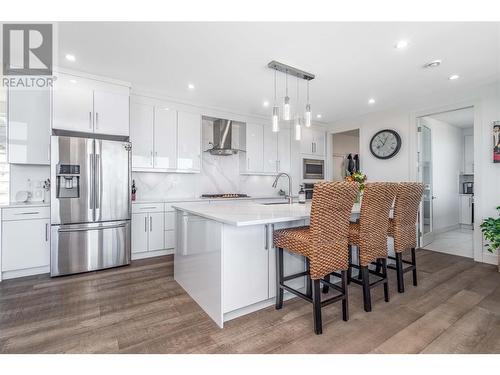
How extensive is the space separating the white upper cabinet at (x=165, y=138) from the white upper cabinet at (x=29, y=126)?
1.35m

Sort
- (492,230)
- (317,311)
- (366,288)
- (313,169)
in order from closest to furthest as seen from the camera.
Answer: (317,311) < (366,288) < (492,230) < (313,169)

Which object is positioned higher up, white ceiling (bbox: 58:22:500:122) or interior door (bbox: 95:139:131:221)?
white ceiling (bbox: 58:22:500:122)

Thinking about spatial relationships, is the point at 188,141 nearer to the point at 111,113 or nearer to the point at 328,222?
the point at 111,113

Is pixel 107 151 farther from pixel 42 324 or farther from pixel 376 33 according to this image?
pixel 376 33

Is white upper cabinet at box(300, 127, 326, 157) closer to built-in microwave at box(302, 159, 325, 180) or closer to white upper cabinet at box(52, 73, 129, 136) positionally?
built-in microwave at box(302, 159, 325, 180)

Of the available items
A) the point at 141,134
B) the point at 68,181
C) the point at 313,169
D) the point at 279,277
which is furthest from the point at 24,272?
the point at 313,169

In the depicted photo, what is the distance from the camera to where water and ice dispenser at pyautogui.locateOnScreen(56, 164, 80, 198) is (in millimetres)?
2898

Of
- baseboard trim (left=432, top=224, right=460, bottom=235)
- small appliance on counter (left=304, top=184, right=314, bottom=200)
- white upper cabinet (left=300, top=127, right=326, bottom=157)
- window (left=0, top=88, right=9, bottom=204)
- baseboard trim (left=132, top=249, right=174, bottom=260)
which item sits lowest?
baseboard trim (left=132, top=249, right=174, bottom=260)

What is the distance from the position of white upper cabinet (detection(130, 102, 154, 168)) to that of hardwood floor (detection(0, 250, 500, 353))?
6.00 feet

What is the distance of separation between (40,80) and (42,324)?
9.09ft

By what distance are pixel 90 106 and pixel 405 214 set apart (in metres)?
3.91

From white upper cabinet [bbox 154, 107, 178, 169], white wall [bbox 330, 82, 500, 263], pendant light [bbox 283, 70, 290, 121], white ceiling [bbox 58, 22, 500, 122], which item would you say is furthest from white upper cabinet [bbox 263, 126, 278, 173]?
white upper cabinet [bbox 154, 107, 178, 169]

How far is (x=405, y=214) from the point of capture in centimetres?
249

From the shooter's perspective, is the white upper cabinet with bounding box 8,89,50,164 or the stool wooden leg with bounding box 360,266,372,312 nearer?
the stool wooden leg with bounding box 360,266,372,312
